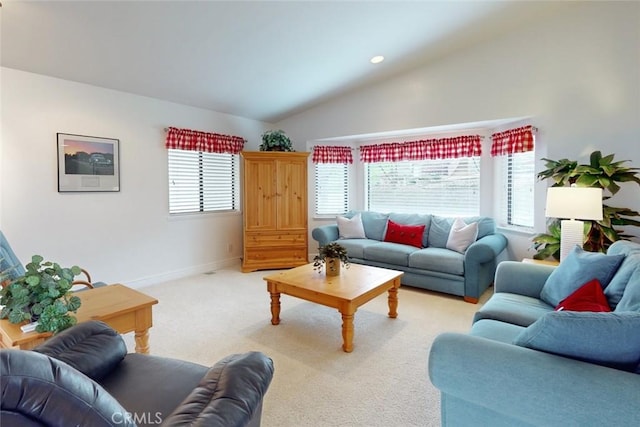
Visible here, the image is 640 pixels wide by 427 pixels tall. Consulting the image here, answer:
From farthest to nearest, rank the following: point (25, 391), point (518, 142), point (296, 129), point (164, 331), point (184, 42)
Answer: point (296, 129)
point (518, 142)
point (184, 42)
point (164, 331)
point (25, 391)

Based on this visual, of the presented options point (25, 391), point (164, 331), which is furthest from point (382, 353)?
point (25, 391)

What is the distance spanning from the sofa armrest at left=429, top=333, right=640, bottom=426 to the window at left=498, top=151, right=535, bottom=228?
3292 millimetres

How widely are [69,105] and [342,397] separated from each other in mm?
3901

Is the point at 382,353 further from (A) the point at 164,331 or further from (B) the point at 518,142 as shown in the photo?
(B) the point at 518,142

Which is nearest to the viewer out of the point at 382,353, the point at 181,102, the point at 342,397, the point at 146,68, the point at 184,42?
the point at 342,397

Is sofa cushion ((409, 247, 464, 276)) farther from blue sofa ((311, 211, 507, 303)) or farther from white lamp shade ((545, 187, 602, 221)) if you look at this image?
white lamp shade ((545, 187, 602, 221))

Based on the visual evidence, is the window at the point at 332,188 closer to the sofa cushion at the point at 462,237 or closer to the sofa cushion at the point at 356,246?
the sofa cushion at the point at 356,246

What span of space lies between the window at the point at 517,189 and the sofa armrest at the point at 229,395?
3.91 metres

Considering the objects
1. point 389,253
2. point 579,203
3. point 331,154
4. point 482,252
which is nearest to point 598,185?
point 579,203

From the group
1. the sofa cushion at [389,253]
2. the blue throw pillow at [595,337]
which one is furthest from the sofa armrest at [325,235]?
the blue throw pillow at [595,337]

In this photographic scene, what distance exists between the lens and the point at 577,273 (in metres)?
2.07

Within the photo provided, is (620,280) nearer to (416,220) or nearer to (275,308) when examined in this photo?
(275,308)

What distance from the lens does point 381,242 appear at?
473 cm

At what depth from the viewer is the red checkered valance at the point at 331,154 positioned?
18.2ft
